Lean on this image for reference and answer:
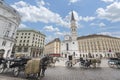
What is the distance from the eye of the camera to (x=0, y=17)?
27.2 m

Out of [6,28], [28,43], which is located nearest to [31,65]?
[6,28]

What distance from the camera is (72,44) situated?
82125 mm

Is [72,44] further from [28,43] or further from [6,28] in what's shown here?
[6,28]

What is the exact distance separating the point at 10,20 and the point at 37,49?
37.8m

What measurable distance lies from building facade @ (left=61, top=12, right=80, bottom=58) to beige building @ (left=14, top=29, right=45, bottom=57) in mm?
25291

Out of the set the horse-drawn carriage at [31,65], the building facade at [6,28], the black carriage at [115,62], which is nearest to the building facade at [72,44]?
the building facade at [6,28]

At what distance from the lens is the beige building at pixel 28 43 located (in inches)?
2415

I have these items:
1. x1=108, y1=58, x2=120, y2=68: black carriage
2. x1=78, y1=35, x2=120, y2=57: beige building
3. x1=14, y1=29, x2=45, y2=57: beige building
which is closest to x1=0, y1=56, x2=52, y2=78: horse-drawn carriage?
x1=108, y1=58, x2=120, y2=68: black carriage

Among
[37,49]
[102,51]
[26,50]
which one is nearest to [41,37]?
[37,49]

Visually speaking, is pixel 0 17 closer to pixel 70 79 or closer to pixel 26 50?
pixel 70 79

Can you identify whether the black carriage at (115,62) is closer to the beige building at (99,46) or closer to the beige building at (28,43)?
the beige building at (28,43)

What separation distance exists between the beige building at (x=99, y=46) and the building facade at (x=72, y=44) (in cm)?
1404

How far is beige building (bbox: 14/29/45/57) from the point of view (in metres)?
61.3

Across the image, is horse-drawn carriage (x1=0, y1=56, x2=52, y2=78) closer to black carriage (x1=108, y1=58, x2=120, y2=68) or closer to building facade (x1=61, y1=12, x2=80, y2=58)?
black carriage (x1=108, y1=58, x2=120, y2=68)
